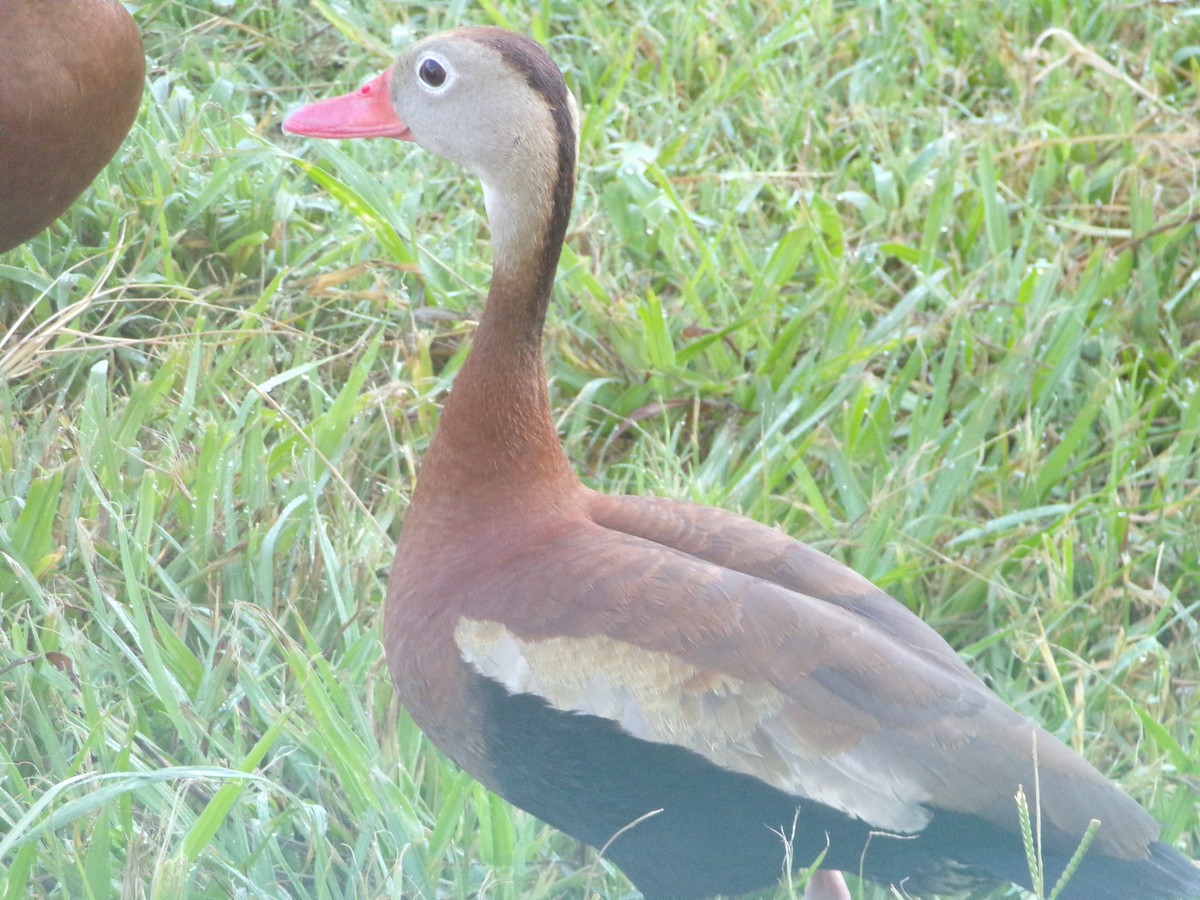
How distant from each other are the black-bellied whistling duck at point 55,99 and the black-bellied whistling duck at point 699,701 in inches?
36.8

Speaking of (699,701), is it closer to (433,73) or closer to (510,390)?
(510,390)

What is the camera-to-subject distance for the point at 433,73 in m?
2.30

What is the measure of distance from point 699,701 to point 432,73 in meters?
0.98

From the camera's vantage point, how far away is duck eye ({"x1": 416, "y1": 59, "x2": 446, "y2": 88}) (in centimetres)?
229

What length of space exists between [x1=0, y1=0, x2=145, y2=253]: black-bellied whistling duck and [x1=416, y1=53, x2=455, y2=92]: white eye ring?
0.77 metres

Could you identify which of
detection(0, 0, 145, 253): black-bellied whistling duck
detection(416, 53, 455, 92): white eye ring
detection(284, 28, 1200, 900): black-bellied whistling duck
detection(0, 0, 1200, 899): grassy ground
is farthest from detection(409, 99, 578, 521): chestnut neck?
detection(0, 0, 145, 253): black-bellied whistling duck

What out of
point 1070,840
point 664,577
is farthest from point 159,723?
point 1070,840

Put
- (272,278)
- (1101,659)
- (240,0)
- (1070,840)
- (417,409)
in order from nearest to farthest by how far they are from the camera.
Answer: (1070,840)
(1101,659)
(417,409)
(272,278)
(240,0)

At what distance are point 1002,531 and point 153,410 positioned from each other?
1531 mm

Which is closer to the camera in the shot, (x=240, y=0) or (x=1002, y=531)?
(x=1002, y=531)

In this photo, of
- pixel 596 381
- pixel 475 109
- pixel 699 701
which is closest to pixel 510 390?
pixel 475 109

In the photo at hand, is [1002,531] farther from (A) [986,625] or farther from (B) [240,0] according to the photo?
(B) [240,0]

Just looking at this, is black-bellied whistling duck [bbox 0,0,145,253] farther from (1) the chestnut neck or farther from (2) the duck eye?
(1) the chestnut neck

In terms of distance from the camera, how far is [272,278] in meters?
3.38
